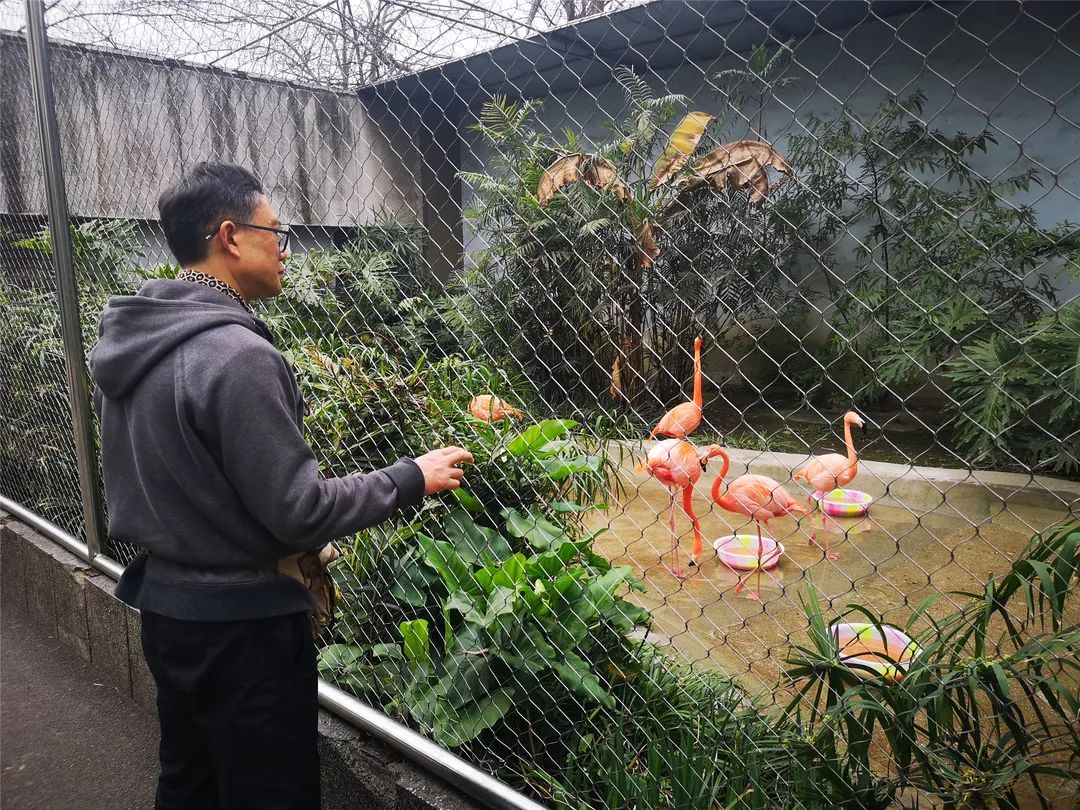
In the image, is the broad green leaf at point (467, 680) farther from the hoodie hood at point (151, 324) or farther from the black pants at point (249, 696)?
the hoodie hood at point (151, 324)

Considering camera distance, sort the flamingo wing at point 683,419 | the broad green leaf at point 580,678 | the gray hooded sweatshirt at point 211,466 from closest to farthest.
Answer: the gray hooded sweatshirt at point 211,466, the broad green leaf at point 580,678, the flamingo wing at point 683,419

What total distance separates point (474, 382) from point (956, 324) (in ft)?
8.28

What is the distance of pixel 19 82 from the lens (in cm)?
382

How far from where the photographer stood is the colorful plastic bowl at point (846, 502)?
170 inches

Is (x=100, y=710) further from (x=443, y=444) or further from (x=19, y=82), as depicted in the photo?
(x=19, y=82)

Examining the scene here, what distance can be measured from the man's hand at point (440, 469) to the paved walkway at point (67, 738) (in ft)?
5.40

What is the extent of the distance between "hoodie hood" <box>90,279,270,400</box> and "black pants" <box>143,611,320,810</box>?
1.63ft

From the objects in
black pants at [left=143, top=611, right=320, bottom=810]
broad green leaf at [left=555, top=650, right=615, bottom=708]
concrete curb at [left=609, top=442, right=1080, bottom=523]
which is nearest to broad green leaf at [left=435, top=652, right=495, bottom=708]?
broad green leaf at [left=555, top=650, right=615, bottom=708]

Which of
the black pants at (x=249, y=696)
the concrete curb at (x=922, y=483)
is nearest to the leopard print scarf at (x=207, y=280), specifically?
the black pants at (x=249, y=696)

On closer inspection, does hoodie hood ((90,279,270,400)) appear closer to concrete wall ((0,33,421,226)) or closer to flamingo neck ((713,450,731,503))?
flamingo neck ((713,450,731,503))

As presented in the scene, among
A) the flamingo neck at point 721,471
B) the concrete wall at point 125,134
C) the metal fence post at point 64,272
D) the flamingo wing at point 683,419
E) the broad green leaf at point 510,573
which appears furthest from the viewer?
the concrete wall at point 125,134

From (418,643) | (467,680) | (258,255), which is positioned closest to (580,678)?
(467,680)

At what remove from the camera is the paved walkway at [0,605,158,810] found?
239 cm

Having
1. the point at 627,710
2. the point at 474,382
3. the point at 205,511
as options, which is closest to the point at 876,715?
the point at 627,710
